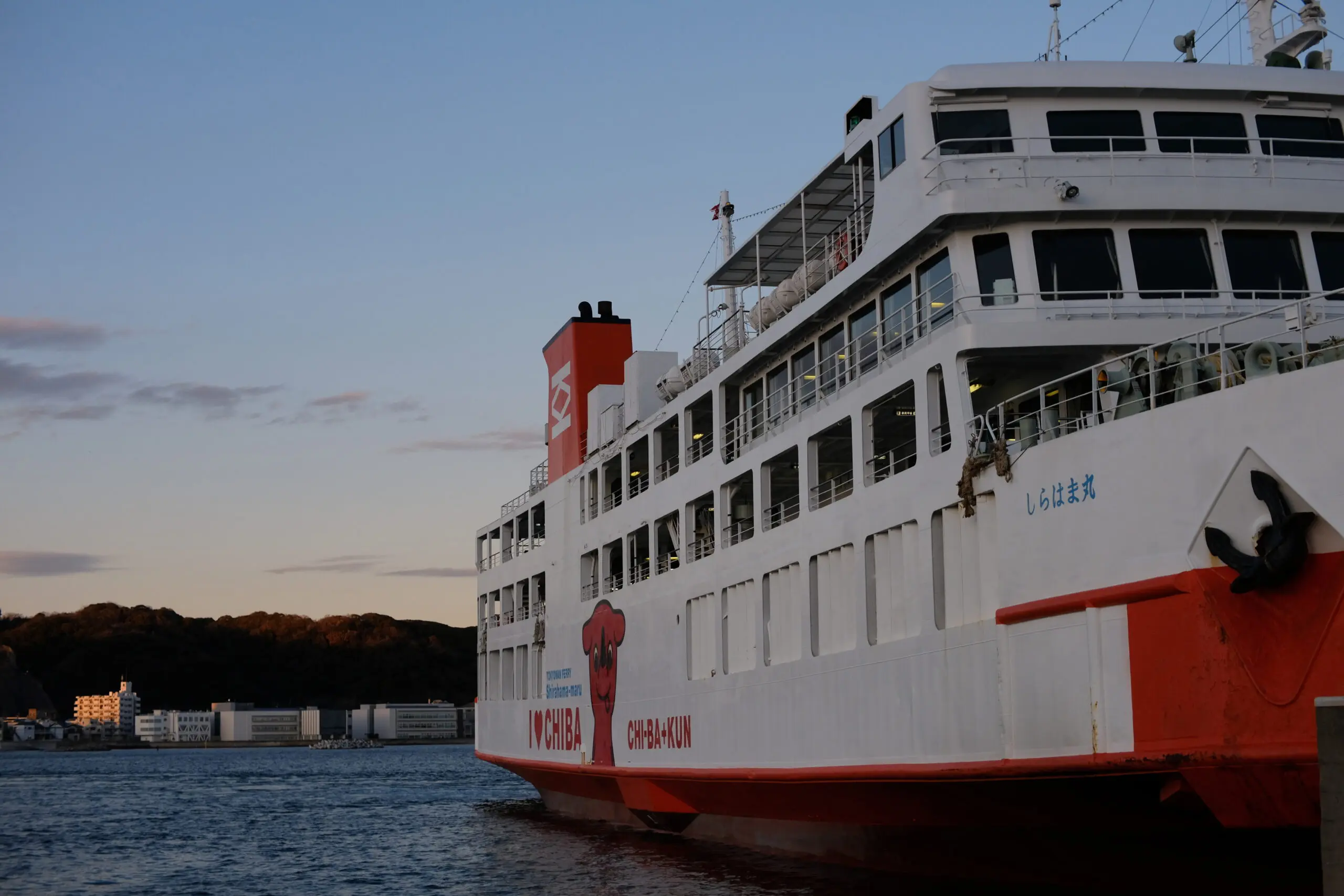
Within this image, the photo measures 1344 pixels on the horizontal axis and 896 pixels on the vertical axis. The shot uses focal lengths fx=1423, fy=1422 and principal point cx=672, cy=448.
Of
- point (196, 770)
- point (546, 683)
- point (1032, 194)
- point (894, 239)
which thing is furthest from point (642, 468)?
point (196, 770)

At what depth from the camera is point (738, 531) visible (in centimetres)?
2117

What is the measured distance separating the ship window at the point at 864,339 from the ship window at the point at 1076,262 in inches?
100

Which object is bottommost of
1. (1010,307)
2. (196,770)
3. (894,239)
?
(196,770)

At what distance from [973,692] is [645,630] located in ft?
35.3

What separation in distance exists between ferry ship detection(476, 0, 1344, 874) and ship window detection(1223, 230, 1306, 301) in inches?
1.5

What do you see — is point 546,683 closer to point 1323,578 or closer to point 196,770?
point 1323,578

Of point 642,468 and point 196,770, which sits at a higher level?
point 642,468

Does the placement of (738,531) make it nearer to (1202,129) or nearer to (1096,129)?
(1096,129)

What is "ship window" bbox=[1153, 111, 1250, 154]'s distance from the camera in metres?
16.7

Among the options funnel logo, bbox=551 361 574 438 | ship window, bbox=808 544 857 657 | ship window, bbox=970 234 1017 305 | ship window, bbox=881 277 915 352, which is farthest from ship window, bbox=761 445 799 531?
funnel logo, bbox=551 361 574 438

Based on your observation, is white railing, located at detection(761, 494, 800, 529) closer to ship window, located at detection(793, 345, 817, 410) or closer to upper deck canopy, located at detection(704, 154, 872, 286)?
→ ship window, located at detection(793, 345, 817, 410)

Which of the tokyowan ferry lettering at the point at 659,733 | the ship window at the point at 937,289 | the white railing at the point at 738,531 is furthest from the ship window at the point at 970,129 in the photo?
the tokyowan ferry lettering at the point at 659,733

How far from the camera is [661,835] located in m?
25.1

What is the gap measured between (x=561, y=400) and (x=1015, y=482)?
60.6 feet
